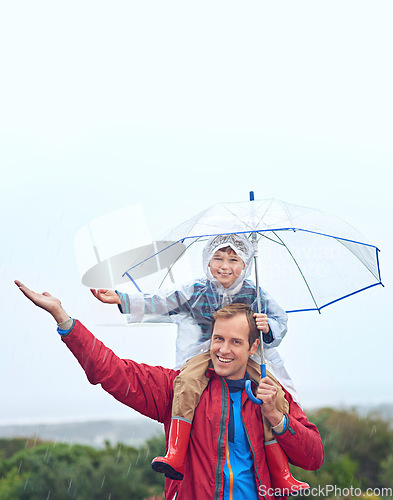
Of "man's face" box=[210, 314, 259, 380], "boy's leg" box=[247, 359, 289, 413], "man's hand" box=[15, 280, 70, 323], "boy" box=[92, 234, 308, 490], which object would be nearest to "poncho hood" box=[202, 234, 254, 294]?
"boy" box=[92, 234, 308, 490]

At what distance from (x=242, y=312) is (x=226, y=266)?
31cm

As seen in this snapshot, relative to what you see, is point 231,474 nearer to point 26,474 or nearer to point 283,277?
point 283,277

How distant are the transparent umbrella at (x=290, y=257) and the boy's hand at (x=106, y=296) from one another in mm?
404

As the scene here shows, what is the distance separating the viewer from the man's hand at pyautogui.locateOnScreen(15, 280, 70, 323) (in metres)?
3.22

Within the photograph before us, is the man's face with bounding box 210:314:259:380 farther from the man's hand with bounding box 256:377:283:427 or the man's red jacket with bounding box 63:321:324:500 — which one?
the man's hand with bounding box 256:377:283:427

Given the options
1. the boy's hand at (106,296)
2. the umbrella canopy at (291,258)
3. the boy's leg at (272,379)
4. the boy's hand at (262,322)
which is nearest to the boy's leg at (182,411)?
the boy's leg at (272,379)

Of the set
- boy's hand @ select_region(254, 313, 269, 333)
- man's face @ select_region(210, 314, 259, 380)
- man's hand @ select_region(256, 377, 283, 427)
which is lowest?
man's hand @ select_region(256, 377, 283, 427)

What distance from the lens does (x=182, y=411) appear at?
3.32 metres

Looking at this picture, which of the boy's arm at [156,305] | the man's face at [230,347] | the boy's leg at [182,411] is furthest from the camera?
the boy's arm at [156,305]

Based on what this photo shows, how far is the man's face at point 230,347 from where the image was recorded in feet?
11.3

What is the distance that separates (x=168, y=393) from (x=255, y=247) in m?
1.04

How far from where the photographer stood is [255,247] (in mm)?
3699

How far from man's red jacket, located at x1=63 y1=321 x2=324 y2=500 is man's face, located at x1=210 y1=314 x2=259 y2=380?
107 millimetres

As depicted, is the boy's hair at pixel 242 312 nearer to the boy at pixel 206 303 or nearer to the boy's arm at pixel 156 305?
the boy at pixel 206 303
